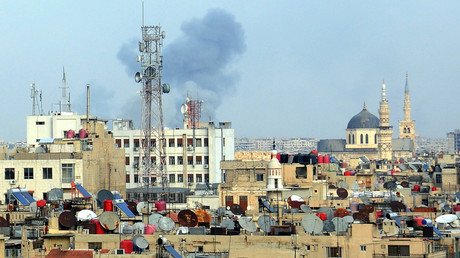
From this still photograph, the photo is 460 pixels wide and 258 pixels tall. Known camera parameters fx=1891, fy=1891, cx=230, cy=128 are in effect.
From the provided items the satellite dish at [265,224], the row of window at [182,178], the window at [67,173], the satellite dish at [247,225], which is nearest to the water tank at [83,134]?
the window at [67,173]

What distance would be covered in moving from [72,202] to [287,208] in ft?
29.5

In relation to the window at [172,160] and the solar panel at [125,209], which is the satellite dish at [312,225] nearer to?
the solar panel at [125,209]

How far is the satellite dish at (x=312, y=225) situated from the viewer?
51.8 metres

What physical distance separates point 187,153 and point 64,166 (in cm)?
3411

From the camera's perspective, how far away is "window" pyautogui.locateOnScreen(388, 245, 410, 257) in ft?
173

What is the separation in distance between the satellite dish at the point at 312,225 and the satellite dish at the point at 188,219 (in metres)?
5.33

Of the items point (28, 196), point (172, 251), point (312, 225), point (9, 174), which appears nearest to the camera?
point (172, 251)

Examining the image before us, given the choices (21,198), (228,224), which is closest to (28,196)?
(21,198)

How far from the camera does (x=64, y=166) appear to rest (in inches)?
3184

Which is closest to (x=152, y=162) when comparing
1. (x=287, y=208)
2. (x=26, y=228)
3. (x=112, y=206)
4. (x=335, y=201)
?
(x=335, y=201)

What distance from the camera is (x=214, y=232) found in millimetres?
52375

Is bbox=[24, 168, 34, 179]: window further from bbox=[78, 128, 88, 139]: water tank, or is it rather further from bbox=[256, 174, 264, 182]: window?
bbox=[256, 174, 264, 182]: window

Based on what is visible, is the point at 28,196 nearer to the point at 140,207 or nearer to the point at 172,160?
the point at 140,207

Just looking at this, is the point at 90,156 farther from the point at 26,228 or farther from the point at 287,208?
the point at 26,228
